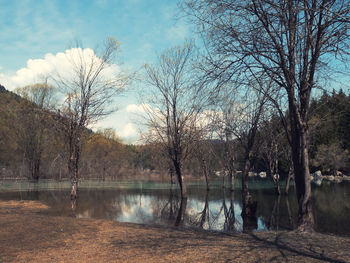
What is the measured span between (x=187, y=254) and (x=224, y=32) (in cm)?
647

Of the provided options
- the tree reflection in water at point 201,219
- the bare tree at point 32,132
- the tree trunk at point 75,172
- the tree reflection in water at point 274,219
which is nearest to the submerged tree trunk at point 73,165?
the tree trunk at point 75,172

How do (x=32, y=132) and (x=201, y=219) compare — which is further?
(x=32, y=132)

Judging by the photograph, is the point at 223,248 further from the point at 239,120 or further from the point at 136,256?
the point at 239,120

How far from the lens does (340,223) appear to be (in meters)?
14.8

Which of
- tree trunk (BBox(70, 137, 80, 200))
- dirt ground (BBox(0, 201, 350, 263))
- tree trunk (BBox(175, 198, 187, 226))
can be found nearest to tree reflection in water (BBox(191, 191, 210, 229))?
tree trunk (BBox(175, 198, 187, 226))

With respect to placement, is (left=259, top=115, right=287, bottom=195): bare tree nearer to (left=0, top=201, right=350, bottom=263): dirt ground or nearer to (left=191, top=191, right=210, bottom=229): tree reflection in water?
(left=191, top=191, right=210, bottom=229): tree reflection in water

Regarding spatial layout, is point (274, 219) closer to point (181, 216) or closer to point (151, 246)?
point (181, 216)

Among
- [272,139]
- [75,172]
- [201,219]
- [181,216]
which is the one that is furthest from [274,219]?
[272,139]

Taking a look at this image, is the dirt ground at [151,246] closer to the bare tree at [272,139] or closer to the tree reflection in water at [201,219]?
the tree reflection in water at [201,219]

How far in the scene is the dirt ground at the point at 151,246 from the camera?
6566mm

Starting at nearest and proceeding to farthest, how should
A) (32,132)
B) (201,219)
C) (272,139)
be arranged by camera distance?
1. (201,219)
2. (272,139)
3. (32,132)

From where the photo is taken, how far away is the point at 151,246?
766 cm

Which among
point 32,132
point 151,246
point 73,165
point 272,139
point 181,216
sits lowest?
point 181,216

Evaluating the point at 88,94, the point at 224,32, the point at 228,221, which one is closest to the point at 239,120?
the point at 228,221
